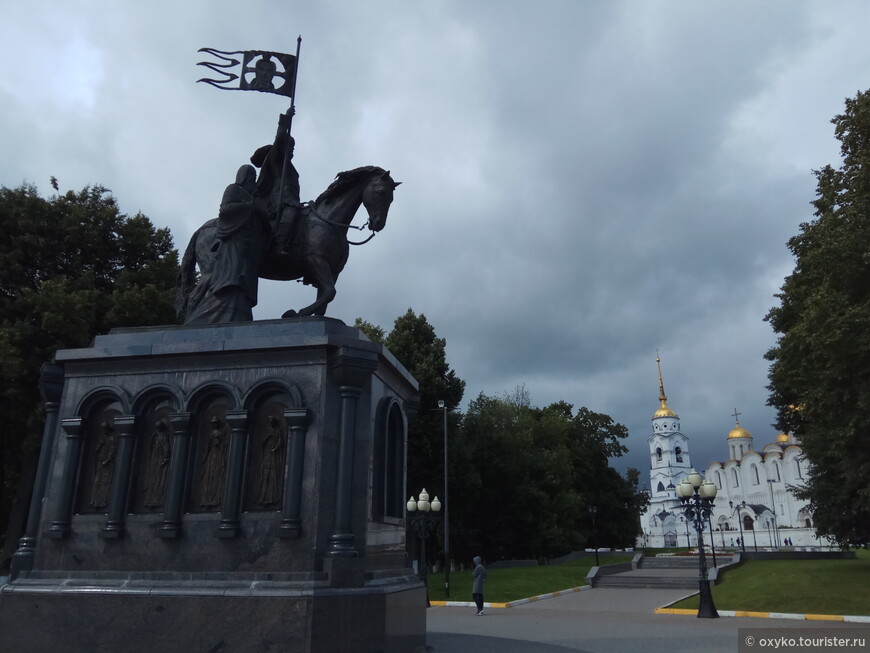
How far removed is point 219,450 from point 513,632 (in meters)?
9.42

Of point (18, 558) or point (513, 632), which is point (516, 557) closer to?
point (513, 632)

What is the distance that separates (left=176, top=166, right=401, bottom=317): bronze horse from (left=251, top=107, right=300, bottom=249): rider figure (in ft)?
0.18

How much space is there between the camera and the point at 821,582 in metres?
23.0

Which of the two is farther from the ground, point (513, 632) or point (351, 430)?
point (351, 430)

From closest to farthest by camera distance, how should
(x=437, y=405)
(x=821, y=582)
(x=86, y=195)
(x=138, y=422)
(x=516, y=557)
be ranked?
(x=138, y=422)
(x=821, y=582)
(x=86, y=195)
(x=437, y=405)
(x=516, y=557)

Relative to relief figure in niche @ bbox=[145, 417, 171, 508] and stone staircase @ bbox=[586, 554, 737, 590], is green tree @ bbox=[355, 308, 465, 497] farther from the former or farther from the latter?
relief figure in niche @ bbox=[145, 417, 171, 508]

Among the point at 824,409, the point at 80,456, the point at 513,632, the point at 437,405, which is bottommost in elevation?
the point at 513,632

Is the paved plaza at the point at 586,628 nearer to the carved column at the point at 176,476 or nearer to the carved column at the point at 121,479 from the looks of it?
the carved column at the point at 176,476

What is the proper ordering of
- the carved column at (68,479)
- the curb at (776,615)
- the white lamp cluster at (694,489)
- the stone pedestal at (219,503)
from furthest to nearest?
1. the white lamp cluster at (694,489)
2. the curb at (776,615)
3. the carved column at (68,479)
4. the stone pedestal at (219,503)

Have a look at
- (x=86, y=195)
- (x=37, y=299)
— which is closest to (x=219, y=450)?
(x=37, y=299)

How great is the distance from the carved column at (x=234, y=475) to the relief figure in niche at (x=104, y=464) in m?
1.72

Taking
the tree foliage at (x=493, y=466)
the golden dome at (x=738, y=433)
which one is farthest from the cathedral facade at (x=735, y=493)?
the tree foliage at (x=493, y=466)

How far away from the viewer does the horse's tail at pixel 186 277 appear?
990cm

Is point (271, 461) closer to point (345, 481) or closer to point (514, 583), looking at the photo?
point (345, 481)
